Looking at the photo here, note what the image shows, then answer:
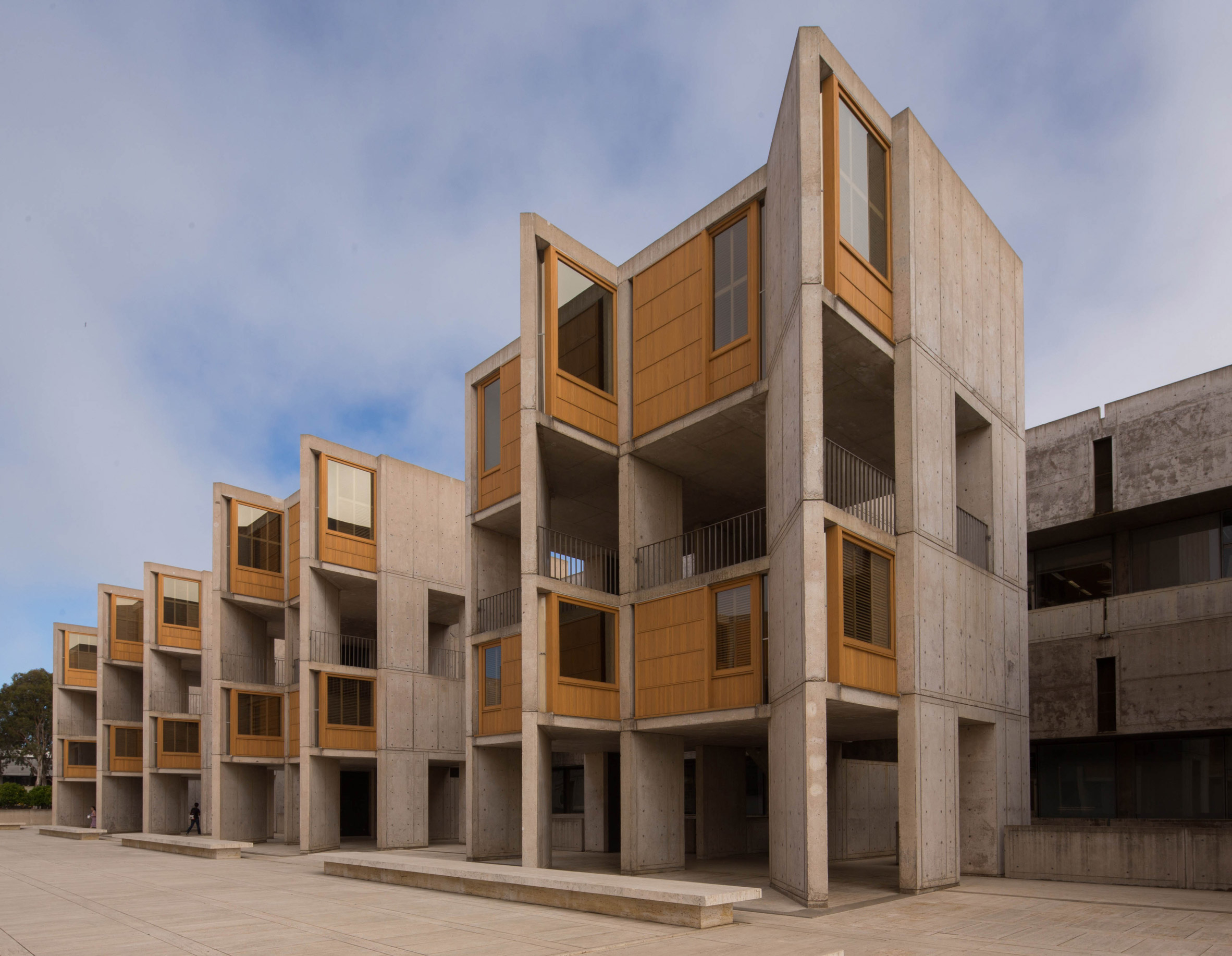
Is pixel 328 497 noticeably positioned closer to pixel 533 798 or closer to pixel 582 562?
pixel 582 562

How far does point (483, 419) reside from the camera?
26.7m

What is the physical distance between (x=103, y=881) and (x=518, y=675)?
950 cm

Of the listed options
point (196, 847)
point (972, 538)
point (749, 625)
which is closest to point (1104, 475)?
point (972, 538)

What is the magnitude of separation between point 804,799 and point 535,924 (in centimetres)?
463

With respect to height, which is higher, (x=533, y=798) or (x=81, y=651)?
(x=81, y=651)

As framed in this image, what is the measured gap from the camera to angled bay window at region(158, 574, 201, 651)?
43594 millimetres

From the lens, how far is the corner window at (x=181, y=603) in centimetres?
4400

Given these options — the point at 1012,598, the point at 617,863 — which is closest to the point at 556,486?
the point at 617,863

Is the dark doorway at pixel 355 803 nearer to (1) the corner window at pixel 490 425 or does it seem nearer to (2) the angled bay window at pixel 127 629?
(2) the angled bay window at pixel 127 629

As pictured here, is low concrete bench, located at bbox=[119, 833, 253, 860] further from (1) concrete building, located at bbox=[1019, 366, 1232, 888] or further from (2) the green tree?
(2) the green tree

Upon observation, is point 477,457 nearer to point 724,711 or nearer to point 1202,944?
point 724,711

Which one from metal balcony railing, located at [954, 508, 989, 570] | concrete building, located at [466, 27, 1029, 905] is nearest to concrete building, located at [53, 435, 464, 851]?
concrete building, located at [466, 27, 1029, 905]

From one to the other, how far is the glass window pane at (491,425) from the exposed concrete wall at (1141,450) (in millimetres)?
16325

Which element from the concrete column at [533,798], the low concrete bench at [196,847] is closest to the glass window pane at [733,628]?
the concrete column at [533,798]
